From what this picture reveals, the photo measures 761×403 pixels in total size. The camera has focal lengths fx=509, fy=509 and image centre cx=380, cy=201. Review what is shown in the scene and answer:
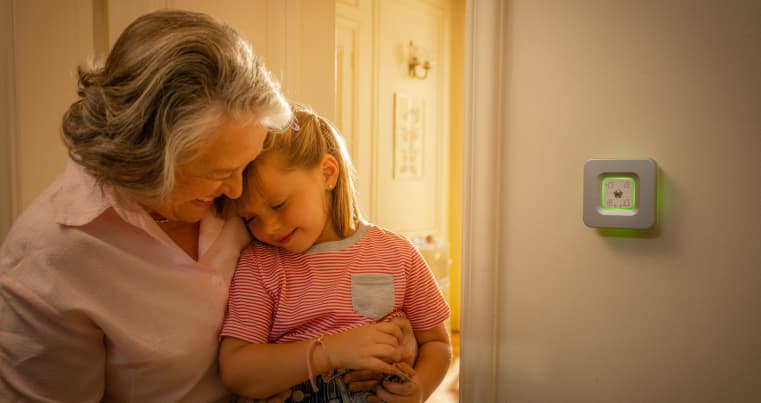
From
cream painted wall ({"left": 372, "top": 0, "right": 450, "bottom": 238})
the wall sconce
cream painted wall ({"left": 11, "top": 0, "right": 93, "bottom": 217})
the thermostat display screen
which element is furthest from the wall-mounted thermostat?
the wall sconce

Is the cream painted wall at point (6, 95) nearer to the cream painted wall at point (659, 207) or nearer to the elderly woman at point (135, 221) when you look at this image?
the elderly woman at point (135, 221)

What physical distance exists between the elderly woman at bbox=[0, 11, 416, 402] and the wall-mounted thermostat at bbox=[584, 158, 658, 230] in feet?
1.89

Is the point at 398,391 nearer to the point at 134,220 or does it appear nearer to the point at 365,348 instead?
the point at 365,348

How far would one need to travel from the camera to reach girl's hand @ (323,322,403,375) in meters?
0.97

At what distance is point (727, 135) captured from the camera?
0.82 metres

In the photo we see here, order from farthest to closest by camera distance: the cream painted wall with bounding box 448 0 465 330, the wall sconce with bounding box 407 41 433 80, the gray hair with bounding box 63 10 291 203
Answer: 1. the cream painted wall with bounding box 448 0 465 330
2. the wall sconce with bounding box 407 41 433 80
3. the gray hair with bounding box 63 10 291 203

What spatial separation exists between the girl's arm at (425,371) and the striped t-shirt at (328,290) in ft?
0.10

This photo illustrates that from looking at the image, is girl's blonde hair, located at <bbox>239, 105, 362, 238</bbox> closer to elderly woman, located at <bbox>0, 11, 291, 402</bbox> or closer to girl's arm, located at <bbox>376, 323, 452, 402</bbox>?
elderly woman, located at <bbox>0, 11, 291, 402</bbox>

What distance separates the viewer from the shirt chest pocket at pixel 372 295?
1.08 meters

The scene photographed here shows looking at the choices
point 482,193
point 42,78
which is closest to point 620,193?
point 482,193

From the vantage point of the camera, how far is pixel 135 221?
917 millimetres

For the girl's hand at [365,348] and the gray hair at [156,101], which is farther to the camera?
the girl's hand at [365,348]

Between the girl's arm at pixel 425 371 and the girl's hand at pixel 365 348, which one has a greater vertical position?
the girl's hand at pixel 365 348

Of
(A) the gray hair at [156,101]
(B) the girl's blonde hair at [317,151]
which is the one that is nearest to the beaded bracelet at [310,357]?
(B) the girl's blonde hair at [317,151]
